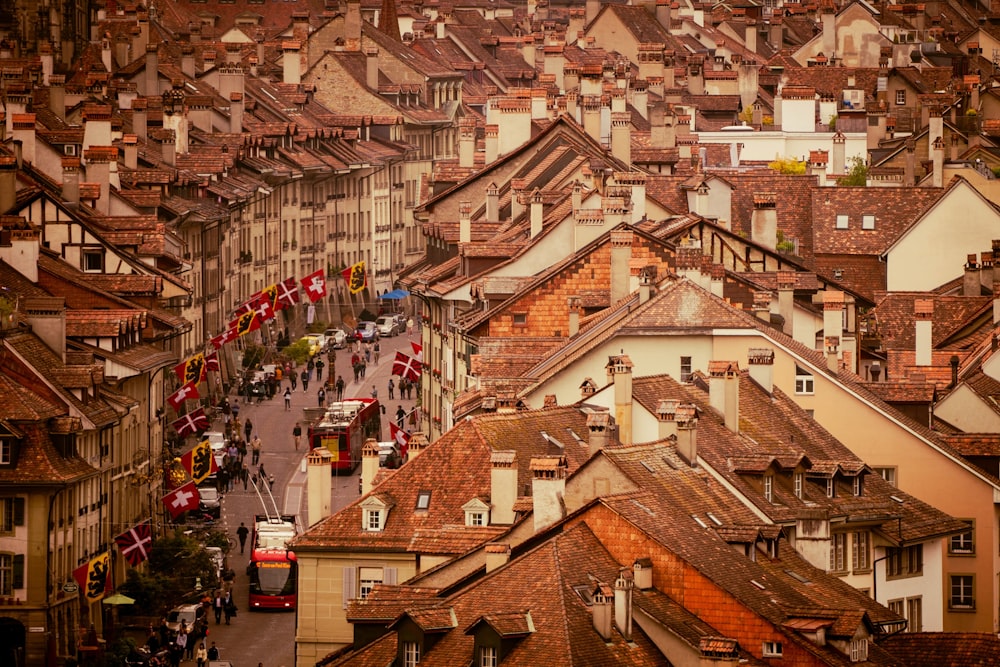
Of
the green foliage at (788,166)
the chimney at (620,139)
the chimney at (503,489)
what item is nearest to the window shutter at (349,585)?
the chimney at (503,489)

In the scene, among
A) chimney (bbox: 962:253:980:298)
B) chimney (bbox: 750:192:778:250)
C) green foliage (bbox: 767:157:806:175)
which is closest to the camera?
chimney (bbox: 750:192:778:250)

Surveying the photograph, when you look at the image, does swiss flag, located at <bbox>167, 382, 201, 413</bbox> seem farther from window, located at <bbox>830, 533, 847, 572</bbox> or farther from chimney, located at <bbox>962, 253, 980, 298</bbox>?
window, located at <bbox>830, 533, 847, 572</bbox>

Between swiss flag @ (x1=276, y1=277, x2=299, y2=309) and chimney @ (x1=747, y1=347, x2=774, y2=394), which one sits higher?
swiss flag @ (x1=276, y1=277, x2=299, y2=309)

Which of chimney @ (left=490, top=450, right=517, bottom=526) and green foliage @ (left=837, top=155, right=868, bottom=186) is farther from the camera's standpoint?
green foliage @ (left=837, top=155, right=868, bottom=186)

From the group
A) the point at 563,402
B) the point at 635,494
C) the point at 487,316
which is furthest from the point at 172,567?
the point at 635,494

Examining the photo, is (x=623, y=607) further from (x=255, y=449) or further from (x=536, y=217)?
(x=255, y=449)

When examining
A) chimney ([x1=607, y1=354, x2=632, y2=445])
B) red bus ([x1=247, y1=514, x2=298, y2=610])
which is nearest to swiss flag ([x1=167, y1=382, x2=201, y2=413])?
red bus ([x1=247, y1=514, x2=298, y2=610])

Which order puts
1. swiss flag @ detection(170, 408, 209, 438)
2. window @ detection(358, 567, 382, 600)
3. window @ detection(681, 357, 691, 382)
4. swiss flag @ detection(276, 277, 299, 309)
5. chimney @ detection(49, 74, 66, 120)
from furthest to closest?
chimney @ detection(49, 74, 66, 120) → swiss flag @ detection(276, 277, 299, 309) → swiss flag @ detection(170, 408, 209, 438) → window @ detection(681, 357, 691, 382) → window @ detection(358, 567, 382, 600)

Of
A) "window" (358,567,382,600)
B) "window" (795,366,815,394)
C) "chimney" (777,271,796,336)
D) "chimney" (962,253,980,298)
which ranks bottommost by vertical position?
"window" (358,567,382,600)
